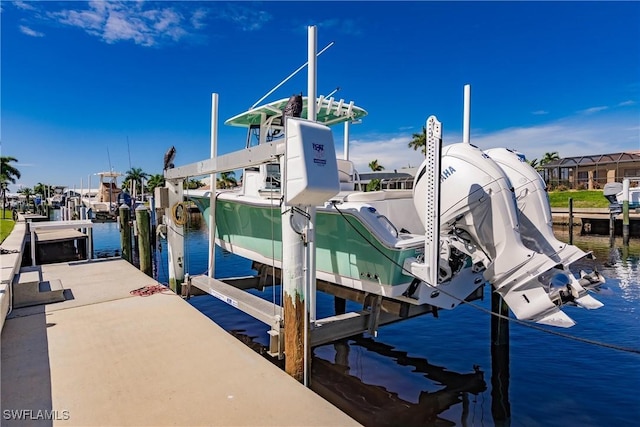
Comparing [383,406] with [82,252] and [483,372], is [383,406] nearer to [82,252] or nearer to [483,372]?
[483,372]

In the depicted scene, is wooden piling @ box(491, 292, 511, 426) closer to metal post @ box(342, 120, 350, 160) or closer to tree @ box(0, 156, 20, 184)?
metal post @ box(342, 120, 350, 160)

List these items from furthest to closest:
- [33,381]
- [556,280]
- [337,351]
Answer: [337,351], [556,280], [33,381]

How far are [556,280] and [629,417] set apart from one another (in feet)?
7.65

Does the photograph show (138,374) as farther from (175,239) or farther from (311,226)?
(175,239)

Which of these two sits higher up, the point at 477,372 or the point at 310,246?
the point at 310,246

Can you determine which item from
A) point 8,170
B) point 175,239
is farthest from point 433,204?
point 8,170

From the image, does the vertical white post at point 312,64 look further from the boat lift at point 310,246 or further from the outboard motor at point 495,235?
the outboard motor at point 495,235

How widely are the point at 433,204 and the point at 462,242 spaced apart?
77cm

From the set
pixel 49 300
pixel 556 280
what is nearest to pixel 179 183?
pixel 49 300

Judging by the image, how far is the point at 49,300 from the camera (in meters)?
6.01

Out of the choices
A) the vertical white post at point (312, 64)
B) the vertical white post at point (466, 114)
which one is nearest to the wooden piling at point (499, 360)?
the vertical white post at point (466, 114)

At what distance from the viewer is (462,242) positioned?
15.6 ft

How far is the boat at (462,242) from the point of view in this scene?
4.25 m

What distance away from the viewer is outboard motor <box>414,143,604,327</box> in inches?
166
